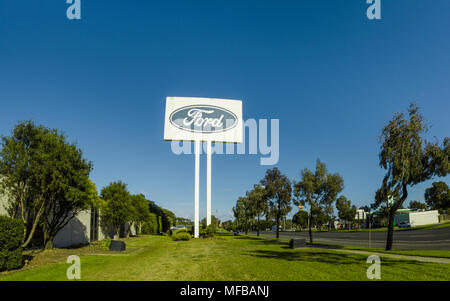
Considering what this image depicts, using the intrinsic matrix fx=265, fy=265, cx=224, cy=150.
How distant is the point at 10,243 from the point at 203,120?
27324 millimetres

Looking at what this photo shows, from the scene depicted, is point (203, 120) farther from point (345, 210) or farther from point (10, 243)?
point (345, 210)

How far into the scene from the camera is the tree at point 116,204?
2996 centimetres

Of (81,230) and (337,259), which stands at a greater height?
(337,259)

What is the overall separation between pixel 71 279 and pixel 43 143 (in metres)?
9.28

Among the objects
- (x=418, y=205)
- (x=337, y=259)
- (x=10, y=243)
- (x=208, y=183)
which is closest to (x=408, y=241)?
(x=337, y=259)

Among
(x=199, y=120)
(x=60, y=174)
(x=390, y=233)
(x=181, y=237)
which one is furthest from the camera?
(x=199, y=120)

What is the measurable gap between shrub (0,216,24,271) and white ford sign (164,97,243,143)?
2429 cm

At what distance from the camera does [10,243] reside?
34.8 feet

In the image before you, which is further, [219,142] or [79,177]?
[219,142]

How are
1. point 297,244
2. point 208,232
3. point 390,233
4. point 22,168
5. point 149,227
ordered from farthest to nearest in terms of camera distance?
point 149,227 → point 208,232 → point 297,244 → point 390,233 → point 22,168

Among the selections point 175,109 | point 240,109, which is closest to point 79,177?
point 175,109

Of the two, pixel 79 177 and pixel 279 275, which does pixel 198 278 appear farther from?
pixel 79 177

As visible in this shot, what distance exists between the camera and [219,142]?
36.7 metres

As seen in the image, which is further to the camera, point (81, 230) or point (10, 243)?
point (81, 230)
